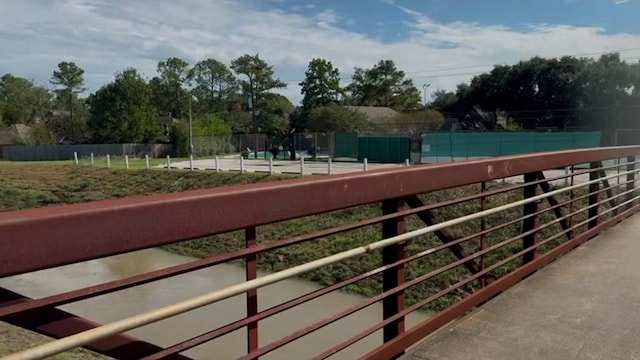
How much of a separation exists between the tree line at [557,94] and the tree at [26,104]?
166ft

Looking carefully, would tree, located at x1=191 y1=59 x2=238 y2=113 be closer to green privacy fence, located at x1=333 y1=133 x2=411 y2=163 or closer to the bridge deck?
green privacy fence, located at x1=333 y1=133 x2=411 y2=163

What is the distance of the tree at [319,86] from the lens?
7319 cm

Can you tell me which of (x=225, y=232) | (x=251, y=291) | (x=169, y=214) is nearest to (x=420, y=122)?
(x=251, y=291)

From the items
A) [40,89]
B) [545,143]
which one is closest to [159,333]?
[545,143]

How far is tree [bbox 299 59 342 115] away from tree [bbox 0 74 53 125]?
32.7 m

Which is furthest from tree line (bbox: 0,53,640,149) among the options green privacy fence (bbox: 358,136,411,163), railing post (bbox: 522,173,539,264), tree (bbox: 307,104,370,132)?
railing post (bbox: 522,173,539,264)

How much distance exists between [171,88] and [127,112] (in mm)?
21514

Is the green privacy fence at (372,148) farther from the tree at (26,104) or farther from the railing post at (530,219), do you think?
the tree at (26,104)

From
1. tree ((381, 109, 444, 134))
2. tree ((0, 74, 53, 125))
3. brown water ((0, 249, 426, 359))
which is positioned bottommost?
brown water ((0, 249, 426, 359))

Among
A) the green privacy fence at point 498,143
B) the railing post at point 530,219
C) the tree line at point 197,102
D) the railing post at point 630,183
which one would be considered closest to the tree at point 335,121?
the tree line at point 197,102

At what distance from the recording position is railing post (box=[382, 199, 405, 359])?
3.10m

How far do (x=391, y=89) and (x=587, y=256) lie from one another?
270 feet

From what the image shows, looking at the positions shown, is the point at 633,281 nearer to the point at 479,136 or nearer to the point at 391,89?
the point at 479,136

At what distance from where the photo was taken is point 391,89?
284ft
